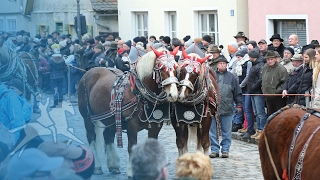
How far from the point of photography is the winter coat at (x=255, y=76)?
15.1 metres

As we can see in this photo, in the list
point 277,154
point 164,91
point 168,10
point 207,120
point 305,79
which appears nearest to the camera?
point 277,154

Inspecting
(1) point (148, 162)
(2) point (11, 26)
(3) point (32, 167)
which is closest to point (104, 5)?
(2) point (11, 26)

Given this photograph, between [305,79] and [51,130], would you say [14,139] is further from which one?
[305,79]

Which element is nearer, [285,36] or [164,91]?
[164,91]

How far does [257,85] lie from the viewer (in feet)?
49.4

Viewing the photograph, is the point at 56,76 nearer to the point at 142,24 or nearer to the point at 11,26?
the point at 11,26

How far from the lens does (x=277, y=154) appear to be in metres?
8.35

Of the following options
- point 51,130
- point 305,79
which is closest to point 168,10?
point 305,79

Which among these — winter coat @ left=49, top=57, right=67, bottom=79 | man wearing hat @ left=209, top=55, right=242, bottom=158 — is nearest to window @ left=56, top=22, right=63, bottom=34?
winter coat @ left=49, top=57, right=67, bottom=79

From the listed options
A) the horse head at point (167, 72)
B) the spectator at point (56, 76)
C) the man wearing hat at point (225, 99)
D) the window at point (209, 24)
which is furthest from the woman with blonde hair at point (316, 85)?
the window at point (209, 24)

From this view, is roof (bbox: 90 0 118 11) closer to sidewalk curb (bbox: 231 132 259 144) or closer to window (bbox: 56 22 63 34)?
sidewalk curb (bbox: 231 132 259 144)

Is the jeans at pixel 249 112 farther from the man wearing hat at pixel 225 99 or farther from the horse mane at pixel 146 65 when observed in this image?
the horse mane at pixel 146 65

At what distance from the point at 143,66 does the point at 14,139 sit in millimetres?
3425

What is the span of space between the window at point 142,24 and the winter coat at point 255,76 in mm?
13390
